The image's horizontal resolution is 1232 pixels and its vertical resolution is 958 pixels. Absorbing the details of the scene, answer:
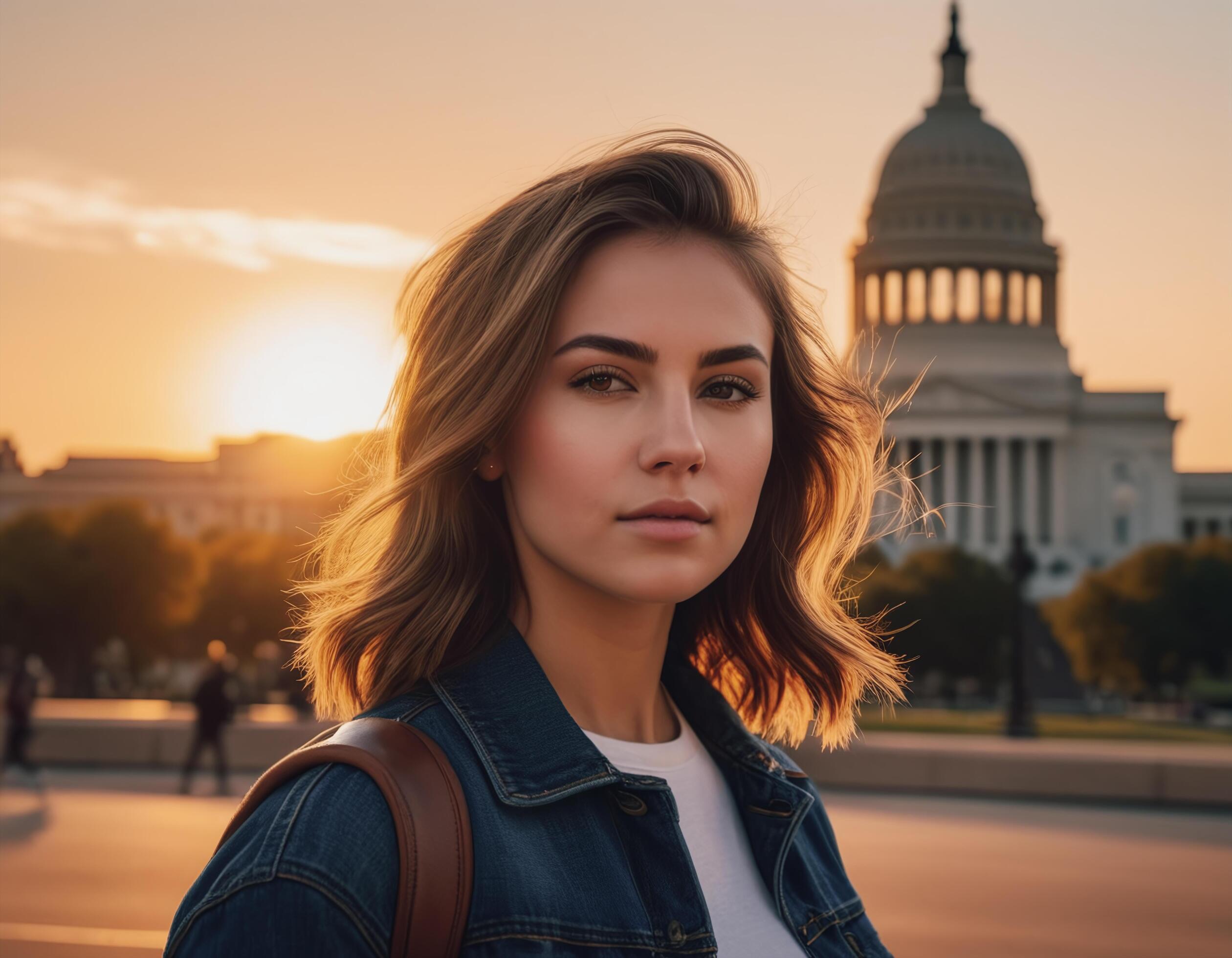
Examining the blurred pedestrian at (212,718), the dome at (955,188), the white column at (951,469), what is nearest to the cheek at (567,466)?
the blurred pedestrian at (212,718)

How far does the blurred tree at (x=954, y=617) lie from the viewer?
61562 millimetres

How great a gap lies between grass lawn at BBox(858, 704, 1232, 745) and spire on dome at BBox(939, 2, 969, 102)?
73105 mm

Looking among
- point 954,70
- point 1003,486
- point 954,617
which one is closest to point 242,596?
point 954,617

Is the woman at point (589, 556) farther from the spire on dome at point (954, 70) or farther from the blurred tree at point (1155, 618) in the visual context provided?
the spire on dome at point (954, 70)

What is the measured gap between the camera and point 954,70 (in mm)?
119375

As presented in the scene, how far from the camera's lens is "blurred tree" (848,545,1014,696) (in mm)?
61562

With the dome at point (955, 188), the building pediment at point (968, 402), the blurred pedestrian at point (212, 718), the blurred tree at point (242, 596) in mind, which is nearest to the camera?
the blurred pedestrian at point (212, 718)

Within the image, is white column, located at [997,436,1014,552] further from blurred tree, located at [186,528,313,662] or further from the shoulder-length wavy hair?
the shoulder-length wavy hair

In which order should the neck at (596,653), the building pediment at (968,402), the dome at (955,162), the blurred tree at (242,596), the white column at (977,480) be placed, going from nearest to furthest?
the neck at (596,653)
the blurred tree at (242,596)
the building pediment at (968,402)
the white column at (977,480)
the dome at (955,162)

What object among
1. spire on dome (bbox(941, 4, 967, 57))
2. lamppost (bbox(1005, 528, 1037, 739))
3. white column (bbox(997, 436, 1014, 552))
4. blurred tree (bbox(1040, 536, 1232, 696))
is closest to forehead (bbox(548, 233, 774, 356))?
lamppost (bbox(1005, 528, 1037, 739))

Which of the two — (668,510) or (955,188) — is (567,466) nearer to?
(668,510)

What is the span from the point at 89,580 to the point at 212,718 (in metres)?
39.6

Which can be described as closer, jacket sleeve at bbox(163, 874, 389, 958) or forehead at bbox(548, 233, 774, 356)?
jacket sleeve at bbox(163, 874, 389, 958)

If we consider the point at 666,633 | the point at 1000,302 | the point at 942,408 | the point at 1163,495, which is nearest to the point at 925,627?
the point at 942,408
